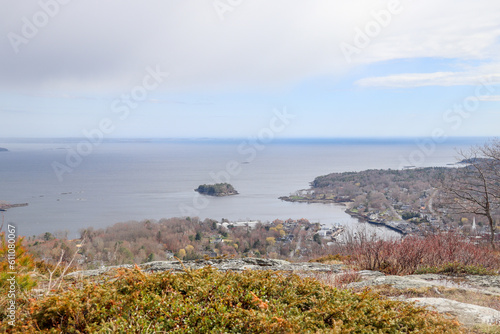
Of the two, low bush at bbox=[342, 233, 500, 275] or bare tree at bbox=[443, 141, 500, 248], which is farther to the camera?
bare tree at bbox=[443, 141, 500, 248]

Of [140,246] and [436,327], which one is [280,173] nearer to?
[140,246]

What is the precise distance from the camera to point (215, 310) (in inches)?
97.6

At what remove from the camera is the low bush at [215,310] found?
2.33 metres

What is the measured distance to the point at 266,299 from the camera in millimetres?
2799

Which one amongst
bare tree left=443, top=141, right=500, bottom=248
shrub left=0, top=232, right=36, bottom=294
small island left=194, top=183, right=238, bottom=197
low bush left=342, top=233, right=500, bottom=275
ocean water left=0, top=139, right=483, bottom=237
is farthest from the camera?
small island left=194, top=183, right=238, bottom=197

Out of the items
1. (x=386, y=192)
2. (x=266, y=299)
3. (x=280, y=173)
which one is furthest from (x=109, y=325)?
(x=280, y=173)

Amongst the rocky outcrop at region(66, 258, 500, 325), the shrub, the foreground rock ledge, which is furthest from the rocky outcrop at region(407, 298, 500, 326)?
the shrub

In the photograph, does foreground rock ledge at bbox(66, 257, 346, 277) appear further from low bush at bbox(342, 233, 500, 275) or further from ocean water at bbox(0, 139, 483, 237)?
ocean water at bbox(0, 139, 483, 237)

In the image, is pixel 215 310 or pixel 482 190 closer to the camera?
pixel 215 310

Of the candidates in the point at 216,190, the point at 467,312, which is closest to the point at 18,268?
the point at 467,312

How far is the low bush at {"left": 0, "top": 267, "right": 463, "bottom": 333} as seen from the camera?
7.64 ft

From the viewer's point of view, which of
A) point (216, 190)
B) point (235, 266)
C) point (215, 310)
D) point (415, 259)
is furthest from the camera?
point (216, 190)

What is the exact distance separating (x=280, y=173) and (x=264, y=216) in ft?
148

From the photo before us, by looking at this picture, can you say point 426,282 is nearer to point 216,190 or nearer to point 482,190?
point 482,190
